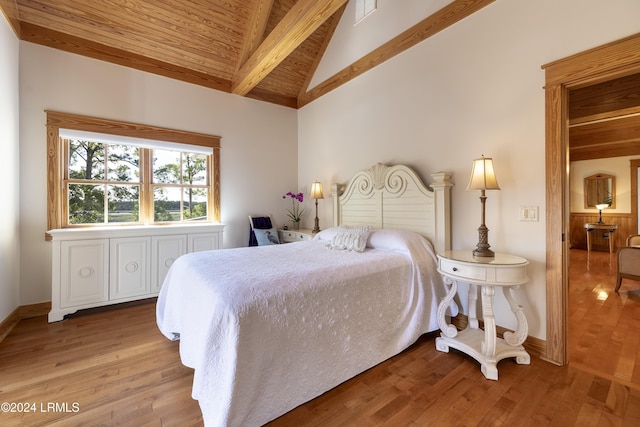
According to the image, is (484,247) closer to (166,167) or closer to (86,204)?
(166,167)

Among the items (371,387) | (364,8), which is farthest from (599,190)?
(371,387)

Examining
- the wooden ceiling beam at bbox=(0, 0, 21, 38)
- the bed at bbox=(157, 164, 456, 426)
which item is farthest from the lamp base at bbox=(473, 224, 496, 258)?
the wooden ceiling beam at bbox=(0, 0, 21, 38)

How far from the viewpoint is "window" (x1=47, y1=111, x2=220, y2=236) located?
9.78ft

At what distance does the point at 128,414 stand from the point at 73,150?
3039 mm

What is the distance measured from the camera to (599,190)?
638 cm

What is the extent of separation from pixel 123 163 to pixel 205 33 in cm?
194

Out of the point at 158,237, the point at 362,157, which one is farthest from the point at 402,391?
the point at 158,237

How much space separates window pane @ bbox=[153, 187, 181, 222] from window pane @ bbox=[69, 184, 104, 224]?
0.56 m

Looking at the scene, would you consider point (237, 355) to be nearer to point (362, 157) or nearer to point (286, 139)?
point (362, 157)

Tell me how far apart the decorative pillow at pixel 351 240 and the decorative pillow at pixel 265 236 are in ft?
4.87

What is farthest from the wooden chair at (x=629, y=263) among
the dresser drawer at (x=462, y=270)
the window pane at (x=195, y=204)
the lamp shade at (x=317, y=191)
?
the window pane at (x=195, y=204)

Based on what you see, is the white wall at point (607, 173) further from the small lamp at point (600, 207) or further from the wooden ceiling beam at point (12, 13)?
the wooden ceiling beam at point (12, 13)

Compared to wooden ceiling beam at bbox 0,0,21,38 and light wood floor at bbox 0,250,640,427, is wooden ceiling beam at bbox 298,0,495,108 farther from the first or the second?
wooden ceiling beam at bbox 0,0,21,38

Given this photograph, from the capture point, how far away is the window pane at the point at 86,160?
3092mm
